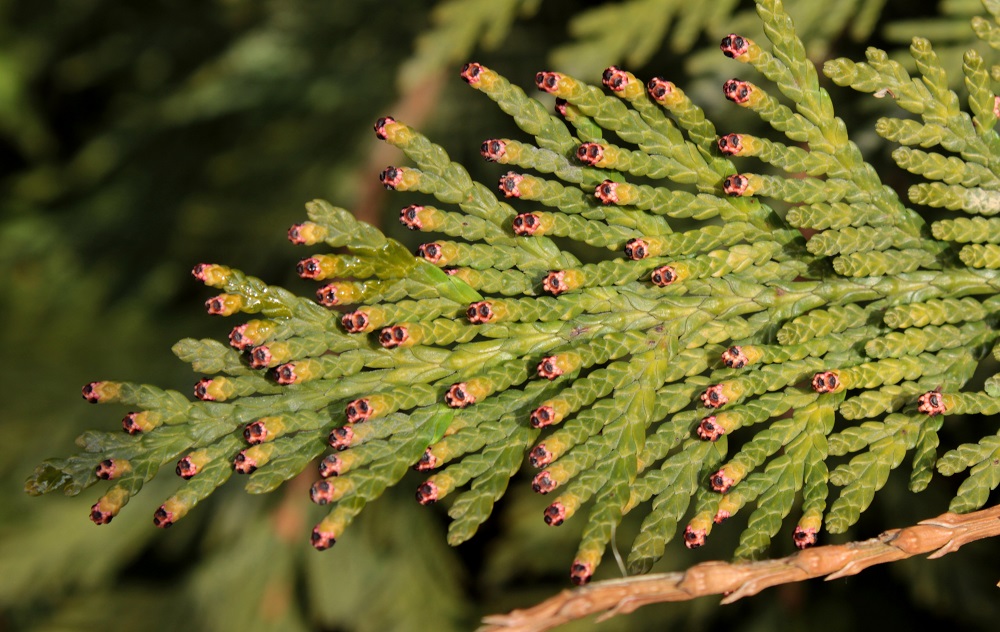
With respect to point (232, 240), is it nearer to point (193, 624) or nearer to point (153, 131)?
point (153, 131)

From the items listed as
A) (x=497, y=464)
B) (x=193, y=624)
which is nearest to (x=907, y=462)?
(x=497, y=464)

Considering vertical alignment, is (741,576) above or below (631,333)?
below

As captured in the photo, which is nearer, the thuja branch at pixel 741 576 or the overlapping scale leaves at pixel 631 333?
the thuja branch at pixel 741 576

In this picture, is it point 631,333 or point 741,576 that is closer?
point 741,576

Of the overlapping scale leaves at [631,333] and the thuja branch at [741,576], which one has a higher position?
the overlapping scale leaves at [631,333]

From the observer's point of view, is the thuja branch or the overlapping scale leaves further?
the overlapping scale leaves

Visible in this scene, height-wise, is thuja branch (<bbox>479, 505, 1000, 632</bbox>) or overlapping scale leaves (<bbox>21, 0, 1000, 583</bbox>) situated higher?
overlapping scale leaves (<bbox>21, 0, 1000, 583</bbox>)
